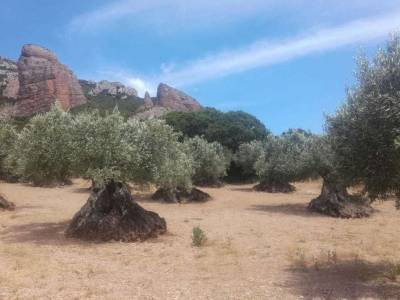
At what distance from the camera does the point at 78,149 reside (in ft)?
A: 62.6

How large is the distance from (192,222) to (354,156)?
1385 cm

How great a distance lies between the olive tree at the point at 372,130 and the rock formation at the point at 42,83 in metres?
82.2

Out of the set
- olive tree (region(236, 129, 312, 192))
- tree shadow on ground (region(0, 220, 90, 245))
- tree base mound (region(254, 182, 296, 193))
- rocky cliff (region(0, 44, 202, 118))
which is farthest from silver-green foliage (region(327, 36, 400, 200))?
rocky cliff (region(0, 44, 202, 118))

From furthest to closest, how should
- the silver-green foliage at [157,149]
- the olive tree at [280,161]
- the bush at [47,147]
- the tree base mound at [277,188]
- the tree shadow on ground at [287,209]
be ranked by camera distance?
the tree base mound at [277,188]
the olive tree at [280,161]
the tree shadow on ground at [287,209]
the bush at [47,147]
the silver-green foliage at [157,149]

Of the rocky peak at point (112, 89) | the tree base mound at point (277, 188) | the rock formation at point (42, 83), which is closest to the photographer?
the tree base mound at point (277, 188)

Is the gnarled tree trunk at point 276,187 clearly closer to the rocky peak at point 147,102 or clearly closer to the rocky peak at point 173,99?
the rocky peak at point 147,102

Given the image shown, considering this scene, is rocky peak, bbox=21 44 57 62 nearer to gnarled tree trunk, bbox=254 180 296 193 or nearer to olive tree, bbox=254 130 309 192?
olive tree, bbox=254 130 309 192

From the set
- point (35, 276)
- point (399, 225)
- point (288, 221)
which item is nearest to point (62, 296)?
point (35, 276)

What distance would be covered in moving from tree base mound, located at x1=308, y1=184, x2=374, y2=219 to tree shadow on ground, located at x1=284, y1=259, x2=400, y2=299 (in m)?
14.2

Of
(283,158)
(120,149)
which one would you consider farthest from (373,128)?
(283,158)

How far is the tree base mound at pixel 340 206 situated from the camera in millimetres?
28719

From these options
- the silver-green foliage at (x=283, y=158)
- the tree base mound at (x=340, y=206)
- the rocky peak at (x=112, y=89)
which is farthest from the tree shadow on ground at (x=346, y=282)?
the rocky peak at (x=112, y=89)

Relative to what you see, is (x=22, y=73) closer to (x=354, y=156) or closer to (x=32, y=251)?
(x=32, y=251)

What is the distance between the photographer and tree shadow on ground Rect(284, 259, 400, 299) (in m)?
11.1
